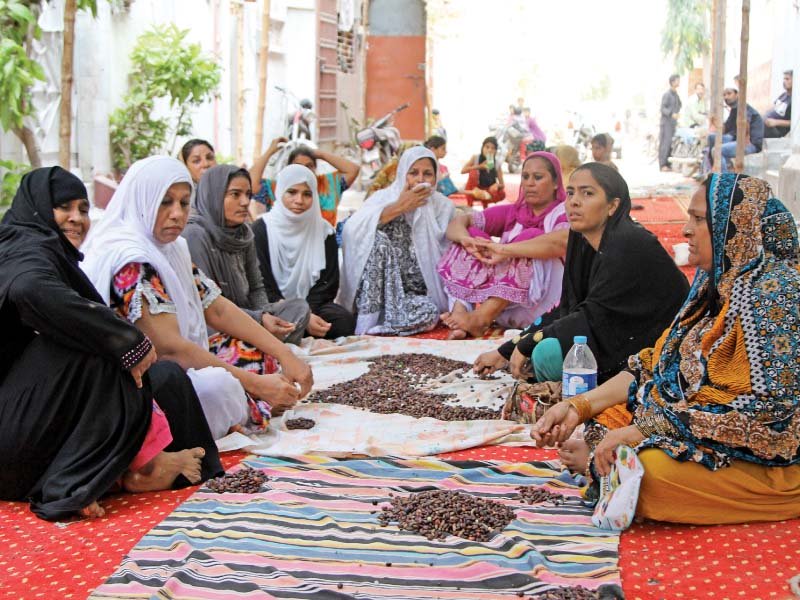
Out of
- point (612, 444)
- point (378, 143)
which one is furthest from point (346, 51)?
point (612, 444)

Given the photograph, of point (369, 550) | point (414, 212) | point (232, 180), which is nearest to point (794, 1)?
point (414, 212)

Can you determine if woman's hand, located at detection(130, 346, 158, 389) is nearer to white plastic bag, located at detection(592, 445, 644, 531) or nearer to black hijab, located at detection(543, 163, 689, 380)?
white plastic bag, located at detection(592, 445, 644, 531)

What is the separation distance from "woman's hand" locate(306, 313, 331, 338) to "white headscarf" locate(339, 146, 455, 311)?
550 millimetres

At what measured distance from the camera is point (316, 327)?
609cm

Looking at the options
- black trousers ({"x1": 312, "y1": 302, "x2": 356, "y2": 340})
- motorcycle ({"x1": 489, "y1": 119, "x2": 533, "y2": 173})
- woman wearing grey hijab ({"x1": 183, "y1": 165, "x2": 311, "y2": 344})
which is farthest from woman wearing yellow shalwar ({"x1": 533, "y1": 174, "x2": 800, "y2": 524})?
motorcycle ({"x1": 489, "y1": 119, "x2": 533, "y2": 173})

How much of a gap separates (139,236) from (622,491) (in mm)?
2035

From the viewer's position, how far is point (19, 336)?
332 centimetres

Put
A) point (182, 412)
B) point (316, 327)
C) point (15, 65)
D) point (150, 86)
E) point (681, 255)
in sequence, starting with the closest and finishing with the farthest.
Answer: point (182, 412), point (15, 65), point (316, 327), point (681, 255), point (150, 86)

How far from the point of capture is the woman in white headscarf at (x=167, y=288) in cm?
371

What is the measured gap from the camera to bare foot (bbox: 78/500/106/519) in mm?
3188

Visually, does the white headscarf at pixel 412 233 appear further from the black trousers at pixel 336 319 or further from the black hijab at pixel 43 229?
the black hijab at pixel 43 229

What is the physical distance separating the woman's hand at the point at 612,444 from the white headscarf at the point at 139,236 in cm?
177

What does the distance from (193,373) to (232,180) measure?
1.68 meters

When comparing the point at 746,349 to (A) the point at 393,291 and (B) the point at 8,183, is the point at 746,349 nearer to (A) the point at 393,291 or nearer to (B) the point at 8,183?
(A) the point at 393,291
